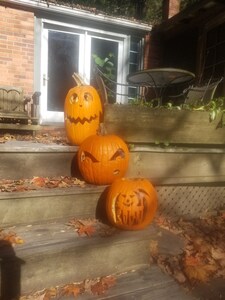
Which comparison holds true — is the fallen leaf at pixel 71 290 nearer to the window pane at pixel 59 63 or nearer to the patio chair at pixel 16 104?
the patio chair at pixel 16 104

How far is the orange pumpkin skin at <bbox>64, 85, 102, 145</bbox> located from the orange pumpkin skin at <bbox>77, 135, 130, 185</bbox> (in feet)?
1.18

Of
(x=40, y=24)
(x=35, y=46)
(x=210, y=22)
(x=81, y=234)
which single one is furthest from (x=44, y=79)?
(x=81, y=234)

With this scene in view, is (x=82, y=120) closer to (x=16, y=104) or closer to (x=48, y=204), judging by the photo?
(x=48, y=204)

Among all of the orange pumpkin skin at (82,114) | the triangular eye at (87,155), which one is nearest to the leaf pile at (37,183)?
the triangular eye at (87,155)

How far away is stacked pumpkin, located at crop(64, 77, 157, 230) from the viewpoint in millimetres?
2467

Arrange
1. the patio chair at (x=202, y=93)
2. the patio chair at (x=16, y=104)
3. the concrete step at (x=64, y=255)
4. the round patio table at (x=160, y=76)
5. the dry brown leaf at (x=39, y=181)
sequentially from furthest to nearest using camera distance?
the patio chair at (x=16, y=104) < the patio chair at (x=202, y=93) < the round patio table at (x=160, y=76) < the dry brown leaf at (x=39, y=181) < the concrete step at (x=64, y=255)

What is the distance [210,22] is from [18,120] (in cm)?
519

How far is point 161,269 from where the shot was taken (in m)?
2.41

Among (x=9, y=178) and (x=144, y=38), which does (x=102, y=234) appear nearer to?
(x=9, y=178)

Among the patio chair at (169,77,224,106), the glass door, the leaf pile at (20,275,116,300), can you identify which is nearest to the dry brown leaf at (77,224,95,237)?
the leaf pile at (20,275,116,300)

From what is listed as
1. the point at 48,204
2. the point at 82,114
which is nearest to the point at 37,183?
the point at 48,204

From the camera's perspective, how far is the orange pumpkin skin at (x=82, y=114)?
3.13 meters

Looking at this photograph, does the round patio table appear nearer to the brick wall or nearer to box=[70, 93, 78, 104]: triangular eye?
box=[70, 93, 78, 104]: triangular eye

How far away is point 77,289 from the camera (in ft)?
6.81
